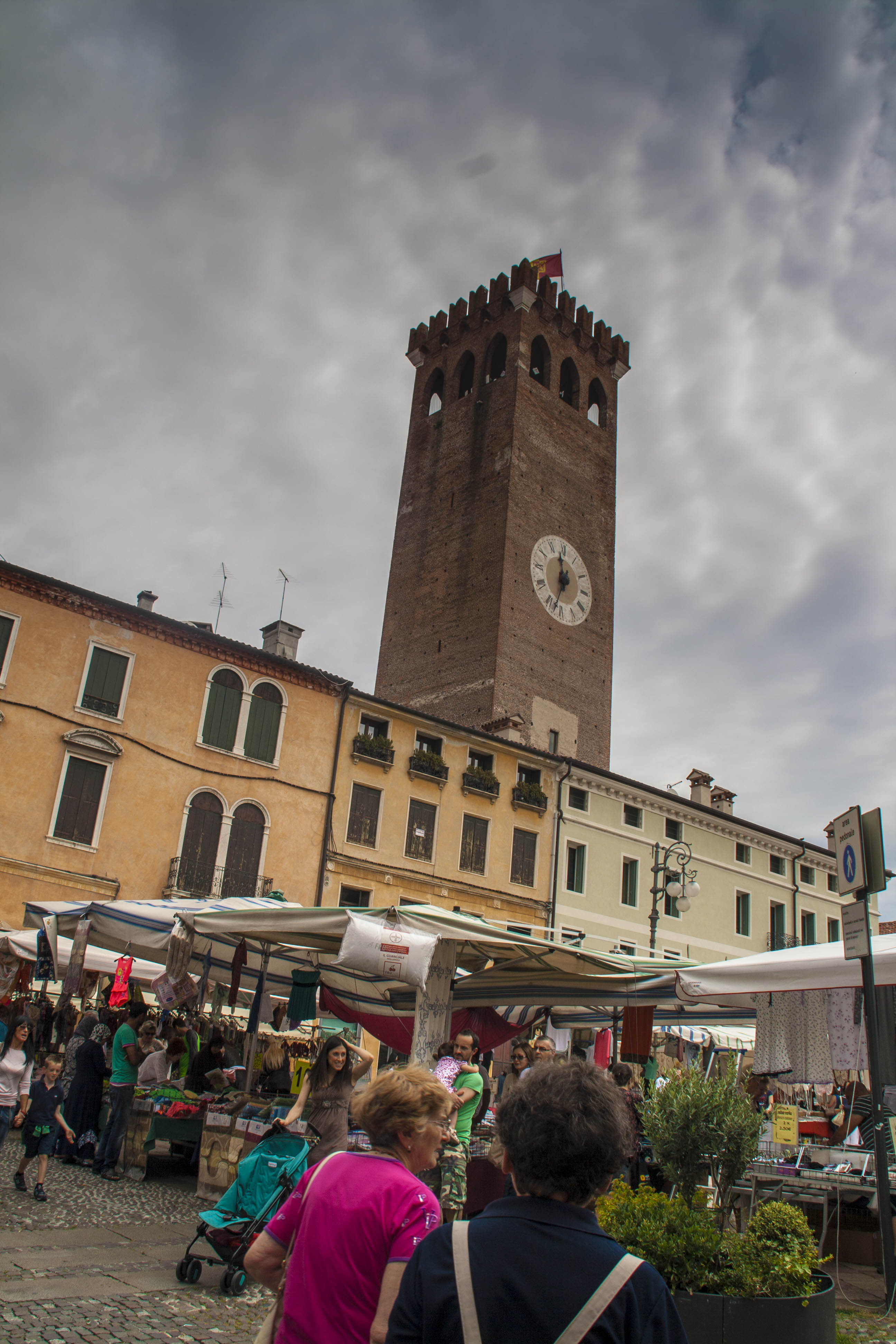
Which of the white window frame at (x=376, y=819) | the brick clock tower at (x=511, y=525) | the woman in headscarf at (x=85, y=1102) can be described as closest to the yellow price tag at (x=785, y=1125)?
the woman in headscarf at (x=85, y=1102)

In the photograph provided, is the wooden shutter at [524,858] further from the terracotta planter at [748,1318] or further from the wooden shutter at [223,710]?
the terracotta planter at [748,1318]

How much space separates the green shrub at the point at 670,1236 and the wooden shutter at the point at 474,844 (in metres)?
24.5

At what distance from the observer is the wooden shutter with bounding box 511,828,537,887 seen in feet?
97.5

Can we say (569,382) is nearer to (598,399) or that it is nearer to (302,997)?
(598,399)

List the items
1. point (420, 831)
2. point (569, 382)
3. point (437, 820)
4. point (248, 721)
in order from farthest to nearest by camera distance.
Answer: point (569, 382), point (437, 820), point (420, 831), point (248, 721)

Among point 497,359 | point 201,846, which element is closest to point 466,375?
point 497,359

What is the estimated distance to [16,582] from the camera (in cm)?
2292

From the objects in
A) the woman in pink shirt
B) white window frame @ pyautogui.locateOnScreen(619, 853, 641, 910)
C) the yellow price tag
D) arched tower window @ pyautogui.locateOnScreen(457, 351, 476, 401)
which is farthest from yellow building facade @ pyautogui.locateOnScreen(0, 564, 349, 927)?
arched tower window @ pyautogui.locateOnScreen(457, 351, 476, 401)

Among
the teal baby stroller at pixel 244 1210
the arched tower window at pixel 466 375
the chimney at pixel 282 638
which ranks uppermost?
the arched tower window at pixel 466 375

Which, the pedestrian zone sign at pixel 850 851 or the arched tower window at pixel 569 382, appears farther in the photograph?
the arched tower window at pixel 569 382

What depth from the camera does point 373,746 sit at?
27.9m

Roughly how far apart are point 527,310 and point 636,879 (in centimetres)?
2582

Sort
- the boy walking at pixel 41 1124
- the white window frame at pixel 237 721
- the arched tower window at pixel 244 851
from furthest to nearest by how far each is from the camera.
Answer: the white window frame at pixel 237 721 < the arched tower window at pixel 244 851 < the boy walking at pixel 41 1124

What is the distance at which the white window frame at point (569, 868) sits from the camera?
100 feet
